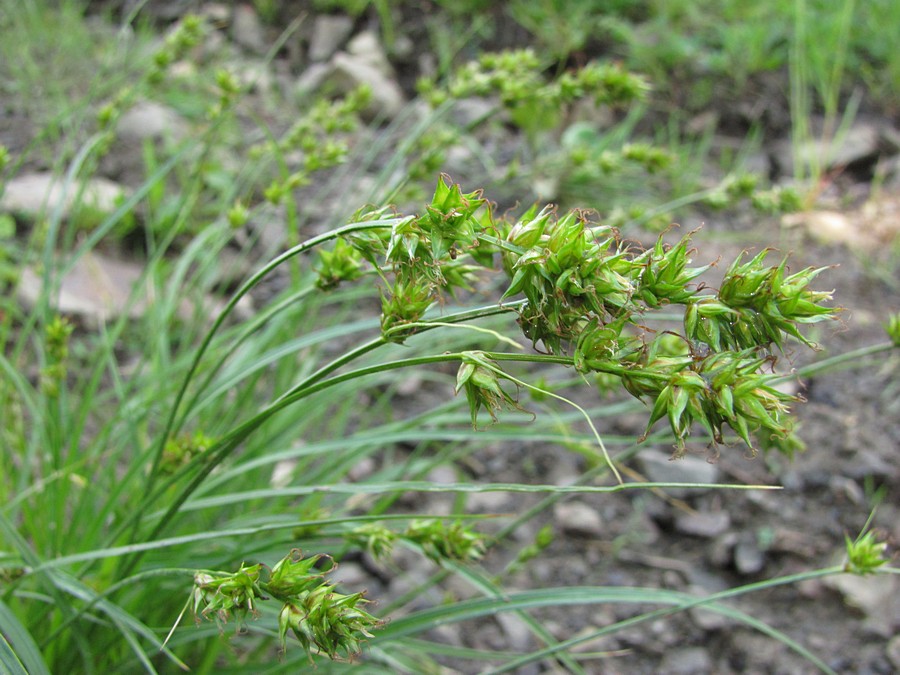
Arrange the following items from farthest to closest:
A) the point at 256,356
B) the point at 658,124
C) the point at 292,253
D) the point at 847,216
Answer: the point at 658,124 → the point at 847,216 → the point at 256,356 → the point at 292,253

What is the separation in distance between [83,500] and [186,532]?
217mm

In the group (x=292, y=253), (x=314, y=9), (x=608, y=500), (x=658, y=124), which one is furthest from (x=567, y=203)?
(x=292, y=253)

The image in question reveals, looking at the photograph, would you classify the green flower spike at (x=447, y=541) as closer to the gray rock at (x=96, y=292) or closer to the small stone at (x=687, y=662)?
the small stone at (x=687, y=662)

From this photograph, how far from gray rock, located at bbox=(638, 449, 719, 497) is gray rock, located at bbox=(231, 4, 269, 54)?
328 cm

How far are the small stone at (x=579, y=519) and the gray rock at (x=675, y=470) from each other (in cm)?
22

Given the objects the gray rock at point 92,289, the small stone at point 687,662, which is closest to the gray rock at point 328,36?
the gray rock at point 92,289

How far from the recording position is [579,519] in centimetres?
239

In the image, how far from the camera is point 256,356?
1.83m

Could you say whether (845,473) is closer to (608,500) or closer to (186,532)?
(608,500)

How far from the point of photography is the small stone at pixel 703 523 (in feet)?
7.74

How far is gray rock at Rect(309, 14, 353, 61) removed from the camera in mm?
4565

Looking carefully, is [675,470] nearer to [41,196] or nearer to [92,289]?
[92,289]

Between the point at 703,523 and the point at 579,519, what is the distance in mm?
359

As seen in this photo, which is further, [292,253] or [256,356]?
[256,356]
